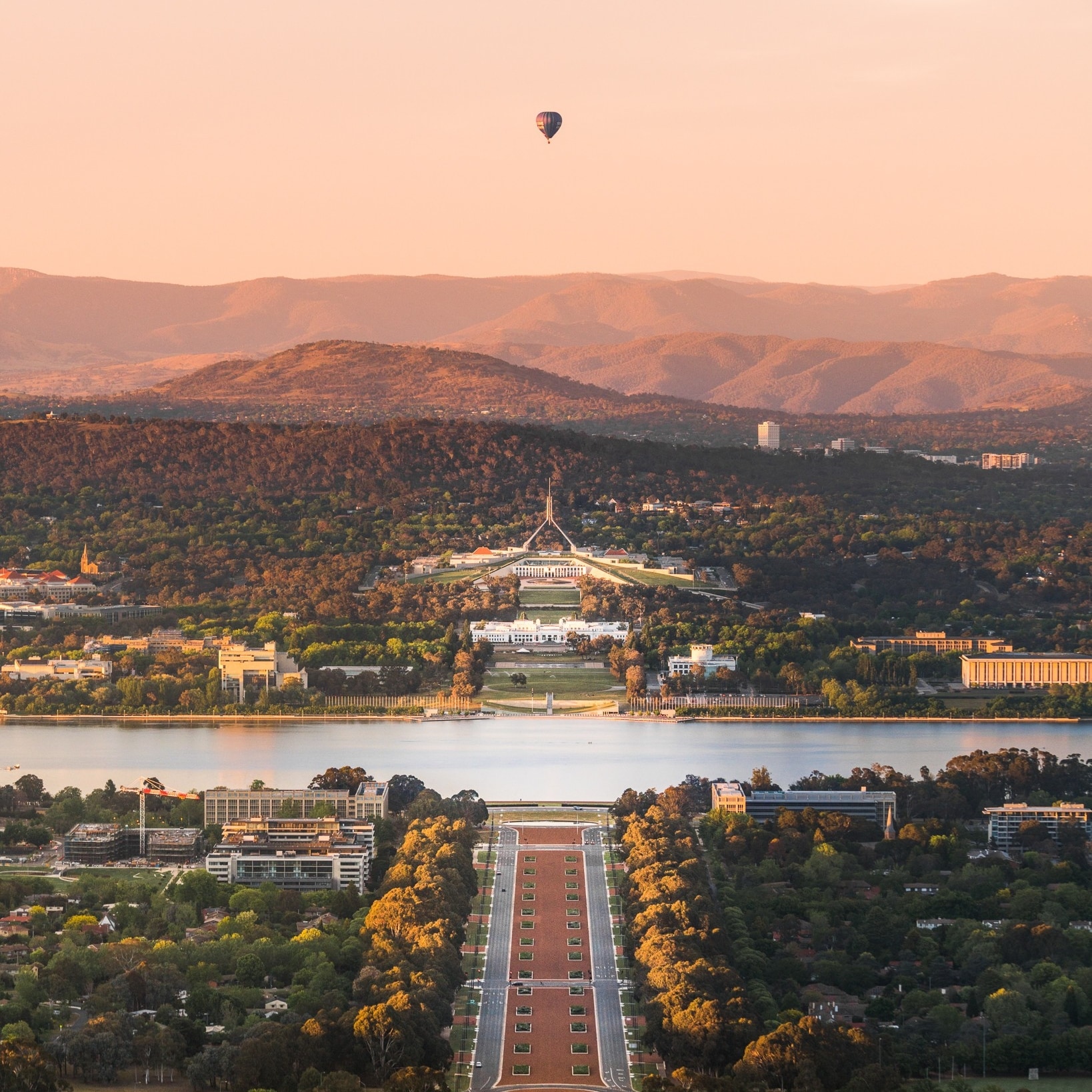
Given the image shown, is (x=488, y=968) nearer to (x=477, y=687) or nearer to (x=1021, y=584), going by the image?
(x=477, y=687)

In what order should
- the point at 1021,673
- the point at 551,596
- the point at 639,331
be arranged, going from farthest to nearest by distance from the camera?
the point at 639,331 < the point at 551,596 < the point at 1021,673

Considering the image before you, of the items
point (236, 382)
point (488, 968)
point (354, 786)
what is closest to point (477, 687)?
point (354, 786)

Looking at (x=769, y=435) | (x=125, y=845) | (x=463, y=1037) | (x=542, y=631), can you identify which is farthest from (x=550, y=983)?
(x=769, y=435)

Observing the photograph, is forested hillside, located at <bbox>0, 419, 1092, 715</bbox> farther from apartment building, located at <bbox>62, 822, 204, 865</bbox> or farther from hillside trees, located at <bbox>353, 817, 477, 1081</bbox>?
hillside trees, located at <bbox>353, 817, 477, 1081</bbox>

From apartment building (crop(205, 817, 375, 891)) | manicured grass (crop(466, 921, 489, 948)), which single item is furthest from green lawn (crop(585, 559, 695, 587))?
manicured grass (crop(466, 921, 489, 948))

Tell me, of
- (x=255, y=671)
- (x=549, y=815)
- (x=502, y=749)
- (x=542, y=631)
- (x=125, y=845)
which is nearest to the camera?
(x=125, y=845)

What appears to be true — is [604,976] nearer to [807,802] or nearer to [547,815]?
[547,815]

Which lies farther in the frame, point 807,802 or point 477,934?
point 807,802
